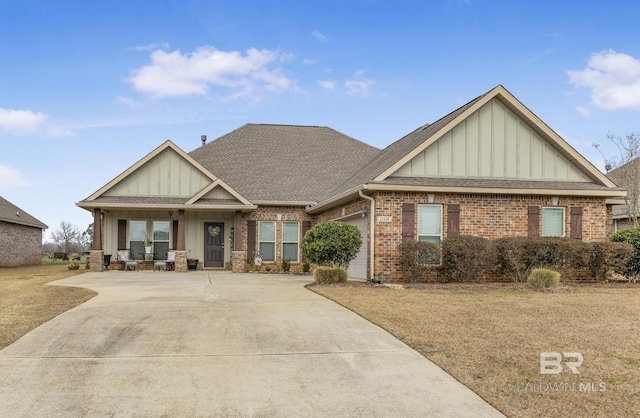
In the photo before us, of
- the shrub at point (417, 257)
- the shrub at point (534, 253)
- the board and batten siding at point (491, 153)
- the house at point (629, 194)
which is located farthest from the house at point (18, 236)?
the house at point (629, 194)

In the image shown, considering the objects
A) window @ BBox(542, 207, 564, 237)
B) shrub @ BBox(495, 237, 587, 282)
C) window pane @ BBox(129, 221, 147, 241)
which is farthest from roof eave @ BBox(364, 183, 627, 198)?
window pane @ BBox(129, 221, 147, 241)

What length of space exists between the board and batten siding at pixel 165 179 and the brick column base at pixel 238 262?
9.68ft

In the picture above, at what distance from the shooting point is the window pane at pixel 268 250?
80.0 feet

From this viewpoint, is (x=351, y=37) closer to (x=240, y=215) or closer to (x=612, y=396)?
(x=240, y=215)

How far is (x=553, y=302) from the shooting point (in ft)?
39.6

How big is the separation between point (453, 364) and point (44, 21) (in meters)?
16.0

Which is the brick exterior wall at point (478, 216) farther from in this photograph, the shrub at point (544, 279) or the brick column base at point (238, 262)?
the brick column base at point (238, 262)

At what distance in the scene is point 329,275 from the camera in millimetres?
15430

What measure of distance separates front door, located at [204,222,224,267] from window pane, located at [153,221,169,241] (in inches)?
62.0

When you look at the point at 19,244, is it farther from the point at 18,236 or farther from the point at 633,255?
the point at 633,255

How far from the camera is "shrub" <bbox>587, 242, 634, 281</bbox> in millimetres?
16609

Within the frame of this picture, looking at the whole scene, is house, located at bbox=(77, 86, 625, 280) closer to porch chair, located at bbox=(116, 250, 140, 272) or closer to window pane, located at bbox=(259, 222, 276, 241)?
window pane, located at bbox=(259, 222, 276, 241)

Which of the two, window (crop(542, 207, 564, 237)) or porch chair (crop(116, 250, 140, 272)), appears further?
porch chair (crop(116, 250, 140, 272))

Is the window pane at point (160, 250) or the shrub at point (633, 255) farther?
the window pane at point (160, 250)
